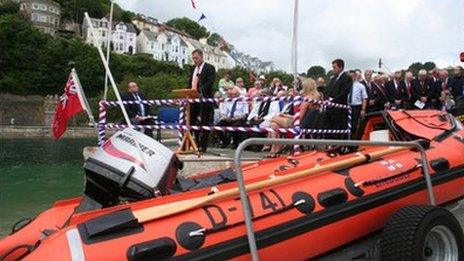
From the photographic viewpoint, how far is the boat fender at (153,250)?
332 cm

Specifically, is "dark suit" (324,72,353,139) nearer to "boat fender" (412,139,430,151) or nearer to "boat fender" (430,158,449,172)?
"boat fender" (412,139,430,151)

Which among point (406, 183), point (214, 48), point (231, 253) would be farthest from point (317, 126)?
point (214, 48)

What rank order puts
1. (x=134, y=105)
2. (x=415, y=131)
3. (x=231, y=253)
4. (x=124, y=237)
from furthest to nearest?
(x=134, y=105), (x=415, y=131), (x=231, y=253), (x=124, y=237)

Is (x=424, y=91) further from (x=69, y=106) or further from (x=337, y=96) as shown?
(x=69, y=106)

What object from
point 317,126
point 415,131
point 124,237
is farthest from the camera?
point 317,126

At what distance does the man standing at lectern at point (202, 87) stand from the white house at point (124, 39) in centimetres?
13484

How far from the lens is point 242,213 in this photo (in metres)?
3.79

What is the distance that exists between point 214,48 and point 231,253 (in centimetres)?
14351

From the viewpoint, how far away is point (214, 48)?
5728 inches

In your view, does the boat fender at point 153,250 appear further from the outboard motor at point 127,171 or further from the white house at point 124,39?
the white house at point 124,39

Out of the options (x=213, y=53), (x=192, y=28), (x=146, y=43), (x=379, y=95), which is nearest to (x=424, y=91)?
(x=379, y=95)

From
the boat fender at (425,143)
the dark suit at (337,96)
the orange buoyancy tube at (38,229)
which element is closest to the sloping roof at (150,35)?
the dark suit at (337,96)

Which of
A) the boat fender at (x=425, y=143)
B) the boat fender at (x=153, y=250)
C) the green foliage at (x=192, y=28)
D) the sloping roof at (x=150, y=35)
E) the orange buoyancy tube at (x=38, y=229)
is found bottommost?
the orange buoyancy tube at (x=38, y=229)

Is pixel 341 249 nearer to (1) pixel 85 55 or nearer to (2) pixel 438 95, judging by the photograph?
(2) pixel 438 95
